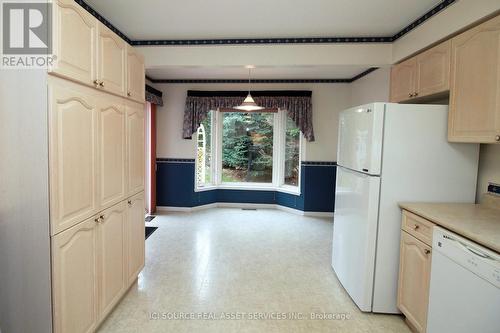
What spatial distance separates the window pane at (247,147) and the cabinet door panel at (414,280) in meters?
3.51

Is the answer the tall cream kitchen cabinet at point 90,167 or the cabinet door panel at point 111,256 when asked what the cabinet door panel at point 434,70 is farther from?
the cabinet door panel at point 111,256

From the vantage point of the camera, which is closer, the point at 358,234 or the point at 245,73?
the point at 358,234

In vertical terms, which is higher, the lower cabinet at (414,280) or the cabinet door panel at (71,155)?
the cabinet door panel at (71,155)

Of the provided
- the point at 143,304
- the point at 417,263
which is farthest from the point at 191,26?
the point at 417,263

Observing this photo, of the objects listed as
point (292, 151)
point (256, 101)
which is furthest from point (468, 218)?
point (256, 101)

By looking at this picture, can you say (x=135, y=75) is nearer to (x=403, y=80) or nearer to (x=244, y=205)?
(x=403, y=80)

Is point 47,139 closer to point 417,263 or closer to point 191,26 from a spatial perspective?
point 191,26

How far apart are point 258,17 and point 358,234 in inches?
83.1

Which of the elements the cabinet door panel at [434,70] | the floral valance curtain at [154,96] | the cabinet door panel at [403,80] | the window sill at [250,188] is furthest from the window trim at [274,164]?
the cabinet door panel at [434,70]

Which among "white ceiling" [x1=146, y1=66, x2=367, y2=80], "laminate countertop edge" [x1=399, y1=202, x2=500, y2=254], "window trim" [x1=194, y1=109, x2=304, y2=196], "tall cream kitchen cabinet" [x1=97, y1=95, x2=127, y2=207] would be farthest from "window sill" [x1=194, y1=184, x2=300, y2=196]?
"laminate countertop edge" [x1=399, y1=202, x2=500, y2=254]

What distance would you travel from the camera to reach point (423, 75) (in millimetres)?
2439

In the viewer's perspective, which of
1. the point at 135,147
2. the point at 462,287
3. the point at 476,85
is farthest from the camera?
the point at 135,147

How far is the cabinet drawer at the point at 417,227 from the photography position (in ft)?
6.10

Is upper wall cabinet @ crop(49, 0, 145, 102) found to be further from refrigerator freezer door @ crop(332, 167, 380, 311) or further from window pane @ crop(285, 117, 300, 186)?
window pane @ crop(285, 117, 300, 186)
